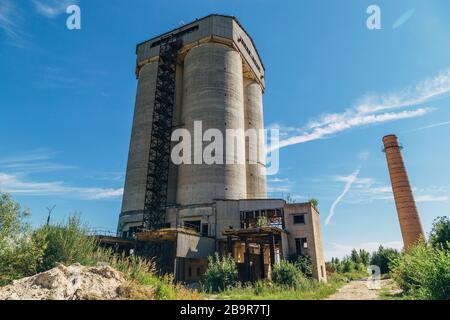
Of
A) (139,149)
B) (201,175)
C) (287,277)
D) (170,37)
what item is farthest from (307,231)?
(170,37)

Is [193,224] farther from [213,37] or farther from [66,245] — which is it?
[213,37]

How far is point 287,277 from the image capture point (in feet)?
63.2

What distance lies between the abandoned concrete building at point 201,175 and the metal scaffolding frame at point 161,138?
0.13 meters

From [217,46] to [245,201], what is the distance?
24.2m

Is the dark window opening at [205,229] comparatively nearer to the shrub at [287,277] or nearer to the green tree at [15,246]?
the shrub at [287,277]

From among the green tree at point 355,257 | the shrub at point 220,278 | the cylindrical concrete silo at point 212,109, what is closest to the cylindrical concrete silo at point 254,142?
the cylindrical concrete silo at point 212,109

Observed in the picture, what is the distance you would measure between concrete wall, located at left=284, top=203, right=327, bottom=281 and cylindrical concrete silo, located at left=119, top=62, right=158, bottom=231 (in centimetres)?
1937

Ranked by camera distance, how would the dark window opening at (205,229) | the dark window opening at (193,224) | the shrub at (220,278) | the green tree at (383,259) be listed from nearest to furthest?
the shrub at (220,278) → the dark window opening at (205,229) → the dark window opening at (193,224) → the green tree at (383,259)

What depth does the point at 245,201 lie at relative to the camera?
3203 centimetres

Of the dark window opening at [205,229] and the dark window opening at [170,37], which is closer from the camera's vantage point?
the dark window opening at [205,229]

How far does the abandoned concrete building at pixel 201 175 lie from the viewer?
89.6 feet

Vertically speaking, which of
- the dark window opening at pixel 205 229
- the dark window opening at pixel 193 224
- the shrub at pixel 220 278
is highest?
the dark window opening at pixel 193 224
